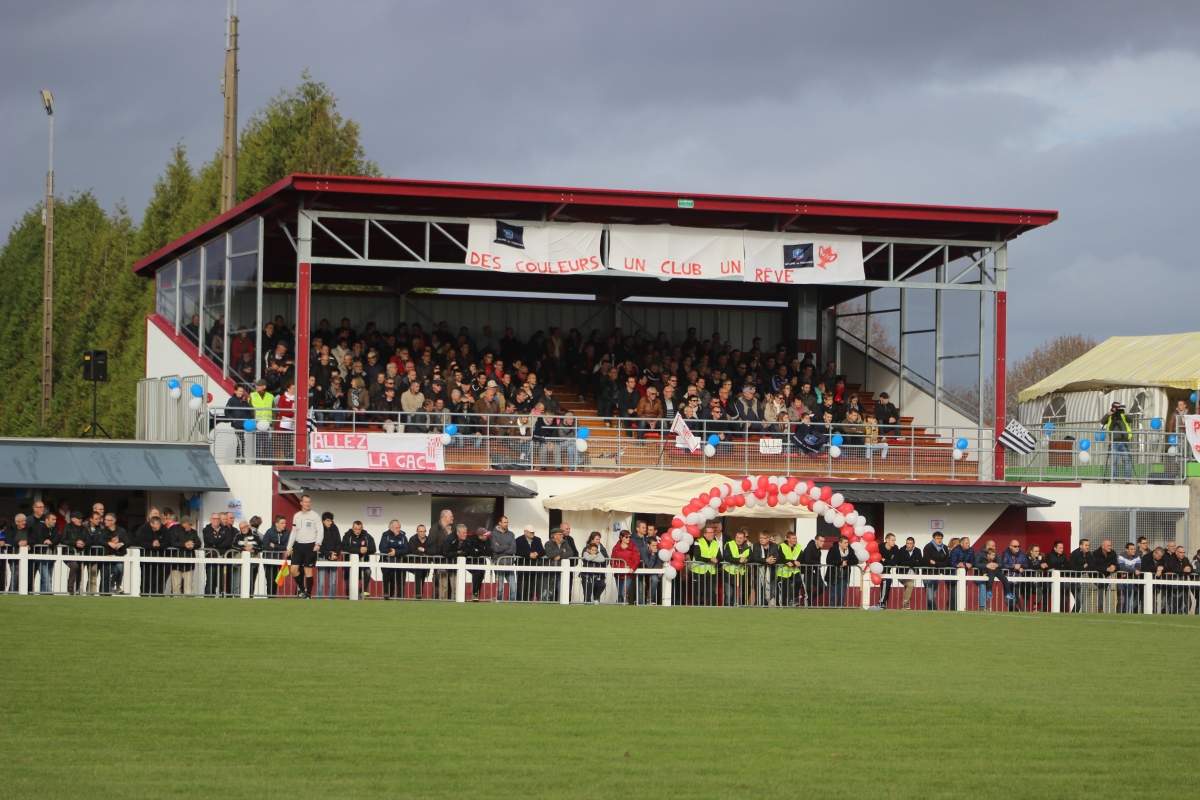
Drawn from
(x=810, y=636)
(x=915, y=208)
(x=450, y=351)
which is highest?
(x=915, y=208)

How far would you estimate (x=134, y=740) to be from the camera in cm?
1034

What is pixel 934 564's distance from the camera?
2914 centimetres

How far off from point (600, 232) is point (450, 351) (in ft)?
13.3

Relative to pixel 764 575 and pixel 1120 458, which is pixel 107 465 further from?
pixel 1120 458

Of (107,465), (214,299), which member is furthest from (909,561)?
(214,299)

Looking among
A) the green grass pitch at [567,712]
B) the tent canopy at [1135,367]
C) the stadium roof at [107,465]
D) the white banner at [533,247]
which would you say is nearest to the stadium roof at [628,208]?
the white banner at [533,247]

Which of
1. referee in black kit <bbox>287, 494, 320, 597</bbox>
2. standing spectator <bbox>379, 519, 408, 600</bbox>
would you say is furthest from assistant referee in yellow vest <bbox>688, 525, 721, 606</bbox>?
referee in black kit <bbox>287, 494, 320, 597</bbox>

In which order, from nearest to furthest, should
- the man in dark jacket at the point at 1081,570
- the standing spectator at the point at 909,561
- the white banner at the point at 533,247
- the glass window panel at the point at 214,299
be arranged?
the standing spectator at the point at 909,561 → the man in dark jacket at the point at 1081,570 → the white banner at the point at 533,247 → the glass window panel at the point at 214,299

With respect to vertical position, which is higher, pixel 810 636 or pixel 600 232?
pixel 600 232

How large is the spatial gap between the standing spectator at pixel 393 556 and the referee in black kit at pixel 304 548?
3.48 ft

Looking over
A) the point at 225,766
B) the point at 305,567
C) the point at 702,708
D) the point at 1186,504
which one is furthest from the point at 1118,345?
the point at 225,766

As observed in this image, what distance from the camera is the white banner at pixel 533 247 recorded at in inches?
1297

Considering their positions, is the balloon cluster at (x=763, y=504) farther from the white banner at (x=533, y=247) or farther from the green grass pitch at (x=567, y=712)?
the green grass pitch at (x=567, y=712)

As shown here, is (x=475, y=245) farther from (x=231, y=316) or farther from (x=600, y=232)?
(x=231, y=316)
